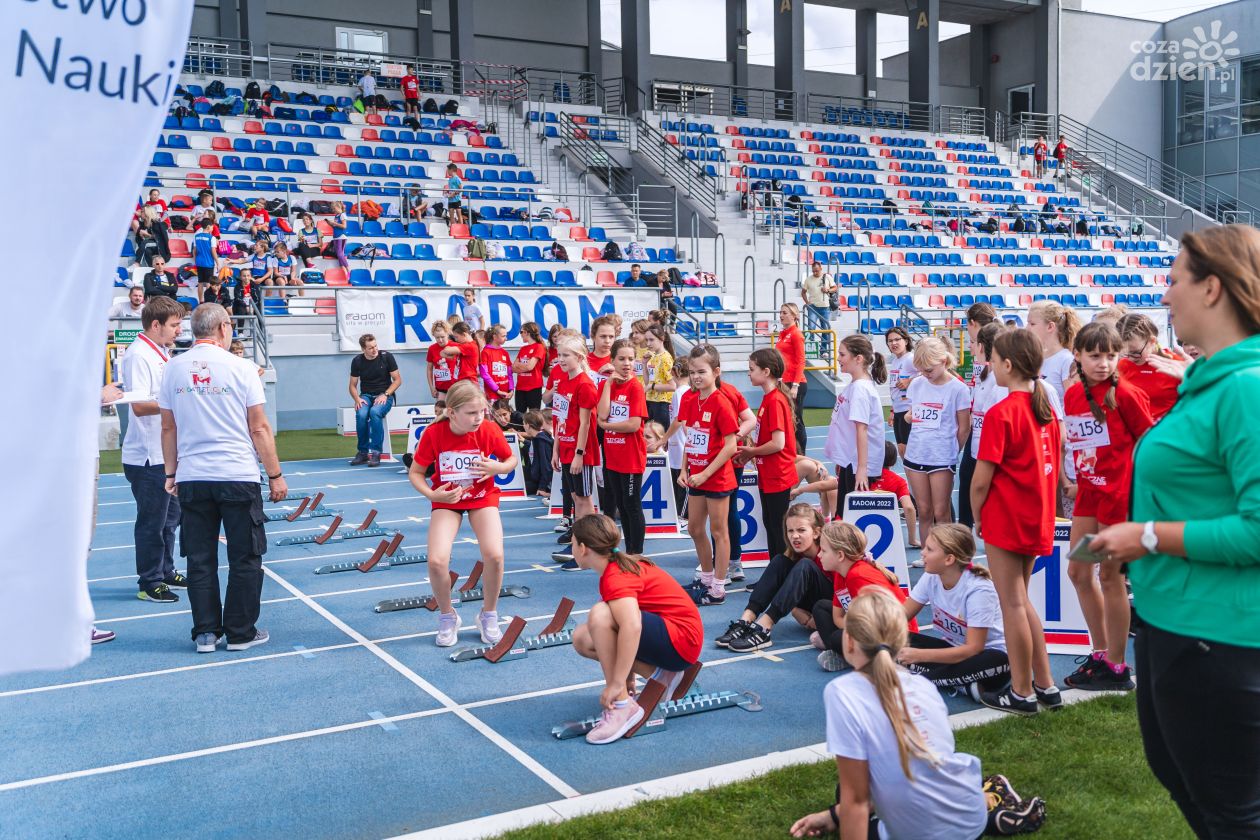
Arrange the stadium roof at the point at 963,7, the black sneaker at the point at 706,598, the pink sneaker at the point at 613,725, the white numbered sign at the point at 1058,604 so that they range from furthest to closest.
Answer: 1. the stadium roof at the point at 963,7
2. the black sneaker at the point at 706,598
3. the white numbered sign at the point at 1058,604
4. the pink sneaker at the point at 613,725

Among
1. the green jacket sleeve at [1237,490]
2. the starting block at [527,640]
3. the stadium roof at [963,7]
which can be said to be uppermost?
the stadium roof at [963,7]

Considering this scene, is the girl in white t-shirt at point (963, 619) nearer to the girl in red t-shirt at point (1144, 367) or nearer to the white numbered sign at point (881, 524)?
the girl in red t-shirt at point (1144, 367)

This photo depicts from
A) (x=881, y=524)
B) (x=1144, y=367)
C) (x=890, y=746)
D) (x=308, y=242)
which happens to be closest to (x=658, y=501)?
(x=881, y=524)

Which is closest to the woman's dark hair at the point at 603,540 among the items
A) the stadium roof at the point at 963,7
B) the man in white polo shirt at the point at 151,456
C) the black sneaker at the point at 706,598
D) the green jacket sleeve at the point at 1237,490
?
the black sneaker at the point at 706,598

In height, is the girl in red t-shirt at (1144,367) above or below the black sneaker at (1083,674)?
above

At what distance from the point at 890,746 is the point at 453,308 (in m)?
17.1

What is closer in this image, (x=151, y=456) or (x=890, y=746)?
(x=890, y=746)

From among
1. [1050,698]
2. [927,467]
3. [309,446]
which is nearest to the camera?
[1050,698]

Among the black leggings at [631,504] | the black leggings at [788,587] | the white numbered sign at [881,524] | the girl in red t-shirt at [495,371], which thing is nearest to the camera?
the black leggings at [788,587]

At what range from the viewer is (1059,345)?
7062 millimetres

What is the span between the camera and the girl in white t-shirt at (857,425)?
7.64m

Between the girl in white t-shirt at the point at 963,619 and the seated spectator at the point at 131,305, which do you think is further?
the seated spectator at the point at 131,305

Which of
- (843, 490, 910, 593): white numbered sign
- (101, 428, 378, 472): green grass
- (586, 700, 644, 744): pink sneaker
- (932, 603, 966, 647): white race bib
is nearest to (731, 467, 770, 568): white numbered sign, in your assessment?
(843, 490, 910, 593): white numbered sign

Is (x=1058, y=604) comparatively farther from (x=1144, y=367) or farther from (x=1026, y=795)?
(x=1026, y=795)
